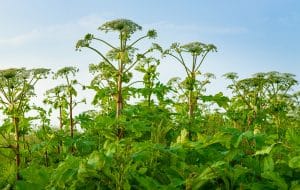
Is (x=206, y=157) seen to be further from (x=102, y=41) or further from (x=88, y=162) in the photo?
(x=102, y=41)

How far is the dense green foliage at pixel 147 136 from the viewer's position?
4.59 meters

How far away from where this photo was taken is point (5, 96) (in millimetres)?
8336

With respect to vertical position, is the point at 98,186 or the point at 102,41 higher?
the point at 102,41

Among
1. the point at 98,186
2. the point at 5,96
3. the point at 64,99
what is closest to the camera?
the point at 98,186

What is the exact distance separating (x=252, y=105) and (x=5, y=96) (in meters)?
5.32

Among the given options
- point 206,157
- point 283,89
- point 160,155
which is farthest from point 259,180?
point 283,89

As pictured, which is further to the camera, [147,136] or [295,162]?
[147,136]

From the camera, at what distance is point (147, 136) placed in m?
8.20

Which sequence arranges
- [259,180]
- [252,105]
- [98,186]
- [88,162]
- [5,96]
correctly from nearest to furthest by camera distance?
1. [88,162]
2. [98,186]
3. [259,180]
4. [5,96]
5. [252,105]

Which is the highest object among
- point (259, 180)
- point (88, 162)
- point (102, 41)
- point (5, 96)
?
point (102, 41)

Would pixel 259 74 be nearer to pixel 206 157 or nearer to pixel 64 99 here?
pixel 64 99

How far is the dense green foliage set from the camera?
15.1 feet

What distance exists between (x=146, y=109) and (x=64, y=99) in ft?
7.18

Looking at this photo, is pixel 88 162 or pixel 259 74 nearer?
pixel 88 162
